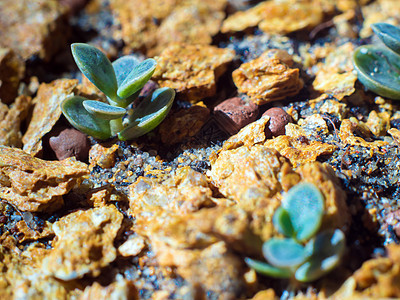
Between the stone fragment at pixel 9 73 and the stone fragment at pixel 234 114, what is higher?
the stone fragment at pixel 9 73

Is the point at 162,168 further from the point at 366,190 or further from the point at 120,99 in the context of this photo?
the point at 366,190

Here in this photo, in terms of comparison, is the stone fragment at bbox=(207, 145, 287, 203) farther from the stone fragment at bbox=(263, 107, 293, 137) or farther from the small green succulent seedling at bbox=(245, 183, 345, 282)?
the stone fragment at bbox=(263, 107, 293, 137)

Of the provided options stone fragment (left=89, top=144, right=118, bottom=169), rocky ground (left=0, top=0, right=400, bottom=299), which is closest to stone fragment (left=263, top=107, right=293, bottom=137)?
rocky ground (left=0, top=0, right=400, bottom=299)

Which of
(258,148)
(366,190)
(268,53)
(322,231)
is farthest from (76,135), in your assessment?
(366,190)

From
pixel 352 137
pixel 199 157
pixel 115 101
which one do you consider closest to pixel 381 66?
pixel 352 137

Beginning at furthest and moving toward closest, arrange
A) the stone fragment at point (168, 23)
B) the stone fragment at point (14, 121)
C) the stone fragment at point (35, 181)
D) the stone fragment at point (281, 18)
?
the stone fragment at point (168, 23) < the stone fragment at point (281, 18) < the stone fragment at point (14, 121) < the stone fragment at point (35, 181)

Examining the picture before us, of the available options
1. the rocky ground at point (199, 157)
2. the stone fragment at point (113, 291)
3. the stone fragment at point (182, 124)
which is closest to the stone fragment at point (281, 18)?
the rocky ground at point (199, 157)

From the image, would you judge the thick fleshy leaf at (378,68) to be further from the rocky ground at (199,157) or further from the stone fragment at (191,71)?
the stone fragment at (191,71)
